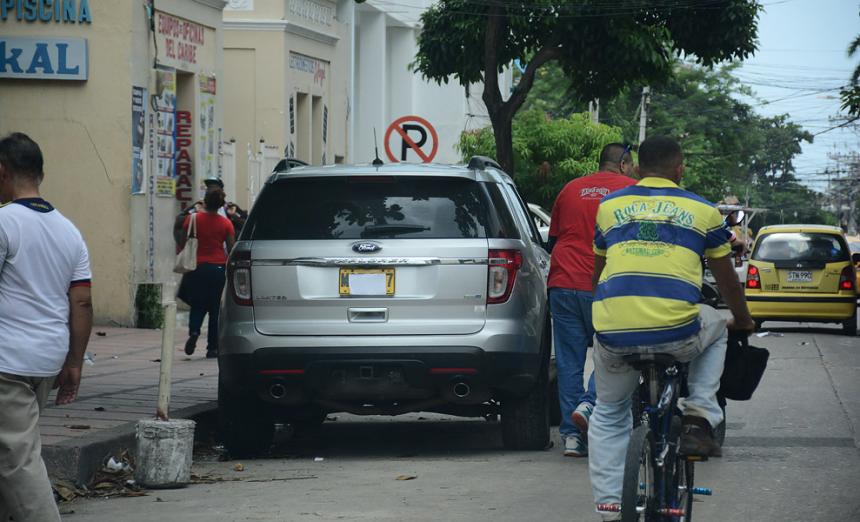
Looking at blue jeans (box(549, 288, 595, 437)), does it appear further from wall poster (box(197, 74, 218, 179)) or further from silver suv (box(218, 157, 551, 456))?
wall poster (box(197, 74, 218, 179))

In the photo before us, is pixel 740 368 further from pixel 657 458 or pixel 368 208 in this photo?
pixel 368 208

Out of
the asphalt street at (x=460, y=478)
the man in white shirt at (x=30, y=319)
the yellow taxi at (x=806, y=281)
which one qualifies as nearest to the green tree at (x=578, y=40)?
the yellow taxi at (x=806, y=281)

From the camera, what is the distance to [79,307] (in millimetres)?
5867

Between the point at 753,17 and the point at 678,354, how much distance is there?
64.8ft

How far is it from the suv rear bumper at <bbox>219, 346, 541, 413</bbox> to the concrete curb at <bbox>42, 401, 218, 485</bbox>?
724mm

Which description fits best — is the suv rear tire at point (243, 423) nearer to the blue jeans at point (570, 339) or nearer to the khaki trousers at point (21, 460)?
the blue jeans at point (570, 339)

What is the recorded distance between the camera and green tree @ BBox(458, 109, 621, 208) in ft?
136

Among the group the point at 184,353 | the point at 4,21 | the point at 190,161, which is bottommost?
the point at 184,353

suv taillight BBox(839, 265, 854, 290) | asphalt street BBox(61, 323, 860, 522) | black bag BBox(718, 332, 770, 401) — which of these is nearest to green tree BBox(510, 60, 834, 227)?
suv taillight BBox(839, 265, 854, 290)

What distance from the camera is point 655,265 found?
5926 millimetres

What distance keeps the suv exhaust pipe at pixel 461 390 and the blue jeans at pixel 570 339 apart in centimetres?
65

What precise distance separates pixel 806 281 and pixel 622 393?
17687 millimetres

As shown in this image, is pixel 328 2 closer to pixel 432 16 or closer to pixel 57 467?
pixel 432 16

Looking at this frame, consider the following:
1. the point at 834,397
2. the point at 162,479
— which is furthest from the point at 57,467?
the point at 834,397
